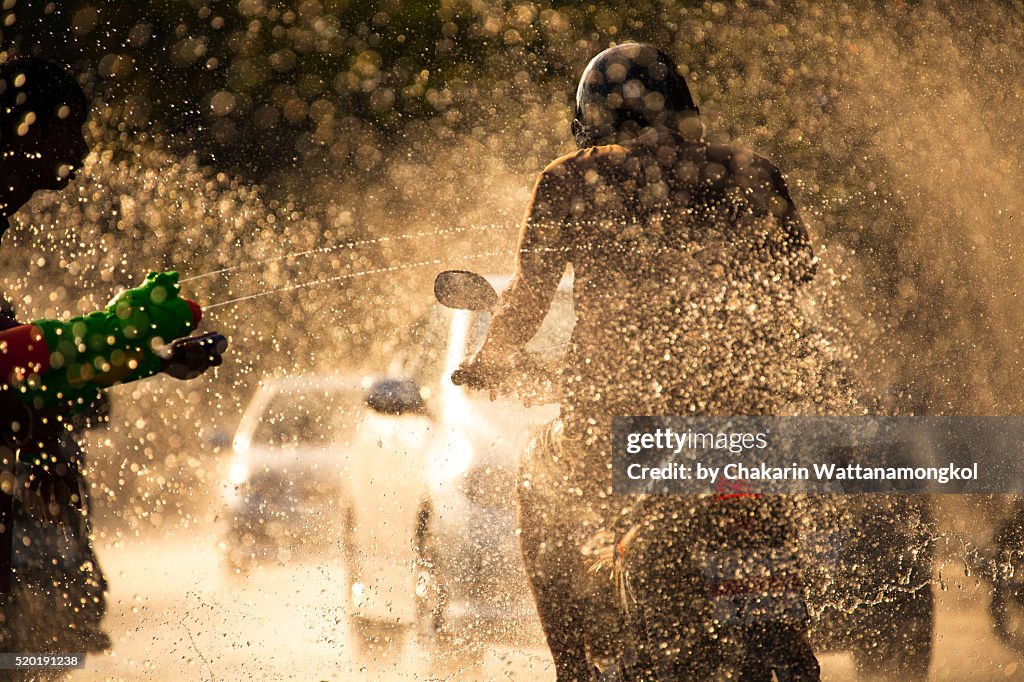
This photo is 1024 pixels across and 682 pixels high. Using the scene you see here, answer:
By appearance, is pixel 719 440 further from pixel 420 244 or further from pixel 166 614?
pixel 420 244

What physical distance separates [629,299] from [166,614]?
1926 millimetres

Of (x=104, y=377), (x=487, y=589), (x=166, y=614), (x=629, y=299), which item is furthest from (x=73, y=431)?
(x=629, y=299)

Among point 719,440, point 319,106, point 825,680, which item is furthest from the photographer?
point 319,106

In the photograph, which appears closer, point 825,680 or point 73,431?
point 825,680

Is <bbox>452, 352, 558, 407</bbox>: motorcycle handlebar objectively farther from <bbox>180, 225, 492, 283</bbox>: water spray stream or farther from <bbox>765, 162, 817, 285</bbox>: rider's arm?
<bbox>180, 225, 492, 283</bbox>: water spray stream

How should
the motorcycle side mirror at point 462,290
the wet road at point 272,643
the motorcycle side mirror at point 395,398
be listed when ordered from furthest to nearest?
the motorcycle side mirror at point 395,398 < the wet road at point 272,643 < the motorcycle side mirror at point 462,290

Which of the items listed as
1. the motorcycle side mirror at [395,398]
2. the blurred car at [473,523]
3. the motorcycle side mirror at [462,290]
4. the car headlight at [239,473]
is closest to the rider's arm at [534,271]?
the motorcycle side mirror at [462,290]

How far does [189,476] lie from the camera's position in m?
5.57

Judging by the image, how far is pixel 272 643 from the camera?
335cm

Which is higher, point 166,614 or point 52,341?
point 52,341

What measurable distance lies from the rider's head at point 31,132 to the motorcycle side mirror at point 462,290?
4.28 ft

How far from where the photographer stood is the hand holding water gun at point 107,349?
2.38m
